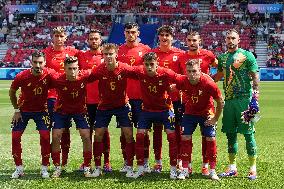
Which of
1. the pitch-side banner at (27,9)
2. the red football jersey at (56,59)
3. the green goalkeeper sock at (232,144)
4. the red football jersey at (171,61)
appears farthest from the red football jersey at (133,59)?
the pitch-side banner at (27,9)

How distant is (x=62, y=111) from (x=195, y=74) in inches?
91.9

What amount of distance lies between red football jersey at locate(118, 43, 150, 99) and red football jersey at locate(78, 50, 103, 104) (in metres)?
0.44

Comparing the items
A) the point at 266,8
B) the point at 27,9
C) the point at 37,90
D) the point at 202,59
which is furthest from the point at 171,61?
the point at 27,9

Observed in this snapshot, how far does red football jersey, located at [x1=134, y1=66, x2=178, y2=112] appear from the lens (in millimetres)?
8641

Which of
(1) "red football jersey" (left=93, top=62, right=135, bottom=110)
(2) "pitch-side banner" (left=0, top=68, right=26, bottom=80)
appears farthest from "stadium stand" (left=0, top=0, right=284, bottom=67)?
(1) "red football jersey" (left=93, top=62, right=135, bottom=110)

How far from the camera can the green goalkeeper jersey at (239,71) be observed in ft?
29.0

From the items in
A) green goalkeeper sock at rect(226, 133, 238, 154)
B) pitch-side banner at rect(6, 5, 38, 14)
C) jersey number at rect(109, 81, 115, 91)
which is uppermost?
pitch-side banner at rect(6, 5, 38, 14)

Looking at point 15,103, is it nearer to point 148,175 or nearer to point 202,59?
point 148,175

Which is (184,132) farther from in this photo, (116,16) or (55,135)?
(116,16)

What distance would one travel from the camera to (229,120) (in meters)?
8.93

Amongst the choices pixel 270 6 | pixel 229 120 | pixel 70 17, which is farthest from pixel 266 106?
pixel 70 17

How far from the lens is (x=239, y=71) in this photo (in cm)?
891

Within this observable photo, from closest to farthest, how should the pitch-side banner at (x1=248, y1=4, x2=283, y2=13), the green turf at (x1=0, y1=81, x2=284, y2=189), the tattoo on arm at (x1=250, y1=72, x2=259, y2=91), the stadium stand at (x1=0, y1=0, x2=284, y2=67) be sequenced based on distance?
the green turf at (x1=0, y1=81, x2=284, y2=189) → the tattoo on arm at (x1=250, y1=72, x2=259, y2=91) → the stadium stand at (x1=0, y1=0, x2=284, y2=67) → the pitch-side banner at (x1=248, y1=4, x2=283, y2=13)

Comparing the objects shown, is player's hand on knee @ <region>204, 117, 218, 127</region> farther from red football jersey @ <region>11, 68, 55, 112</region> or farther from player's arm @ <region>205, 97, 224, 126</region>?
red football jersey @ <region>11, 68, 55, 112</region>
